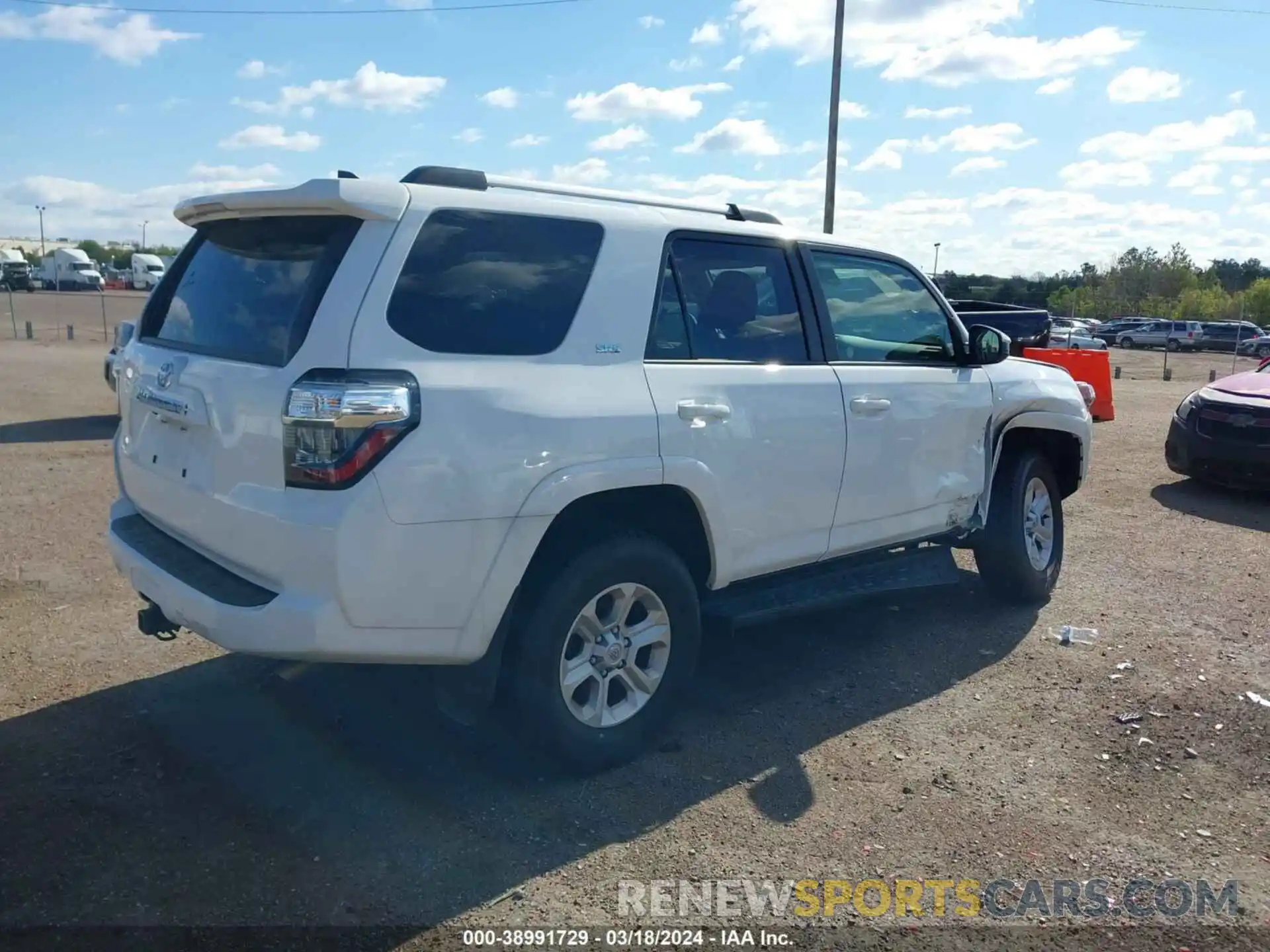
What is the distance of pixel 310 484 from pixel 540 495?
715 millimetres

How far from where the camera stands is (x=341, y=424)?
3115mm

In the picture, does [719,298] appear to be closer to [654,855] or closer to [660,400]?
[660,400]

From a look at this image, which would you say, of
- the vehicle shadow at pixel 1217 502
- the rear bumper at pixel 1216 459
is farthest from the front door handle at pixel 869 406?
the rear bumper at pixel 1216 459

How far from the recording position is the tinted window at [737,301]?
4141 millimetres

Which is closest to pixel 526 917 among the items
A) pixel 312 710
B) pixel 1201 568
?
pixel 312 710

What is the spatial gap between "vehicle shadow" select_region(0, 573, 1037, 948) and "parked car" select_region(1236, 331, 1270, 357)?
41.9 meters

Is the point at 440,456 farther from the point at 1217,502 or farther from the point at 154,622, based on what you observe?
the point at 1217,502

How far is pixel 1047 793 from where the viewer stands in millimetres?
3906

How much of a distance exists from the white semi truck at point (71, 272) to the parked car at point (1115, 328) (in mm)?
60092

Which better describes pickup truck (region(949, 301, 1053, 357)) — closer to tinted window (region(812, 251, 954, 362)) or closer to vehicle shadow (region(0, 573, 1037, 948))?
tinted window (region(812, 251, 954, 362))

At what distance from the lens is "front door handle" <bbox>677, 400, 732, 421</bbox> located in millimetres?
3895

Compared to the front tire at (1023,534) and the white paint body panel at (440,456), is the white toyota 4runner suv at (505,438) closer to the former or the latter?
the white paint body panel at (440,456)

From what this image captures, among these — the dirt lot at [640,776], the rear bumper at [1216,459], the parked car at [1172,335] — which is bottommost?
the dirt lot at [640,776]

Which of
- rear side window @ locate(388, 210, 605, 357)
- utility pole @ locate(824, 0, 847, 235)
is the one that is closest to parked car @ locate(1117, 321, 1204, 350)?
utility pole @ locate(824, 0, 847, 235)
